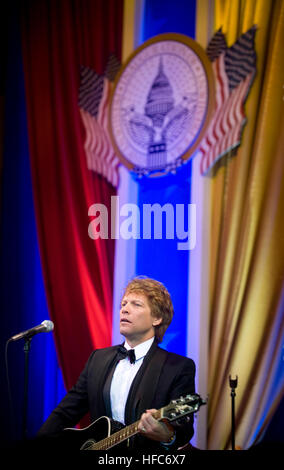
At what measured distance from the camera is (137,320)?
291cm

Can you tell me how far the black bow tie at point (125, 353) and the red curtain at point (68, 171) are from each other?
1.03 m

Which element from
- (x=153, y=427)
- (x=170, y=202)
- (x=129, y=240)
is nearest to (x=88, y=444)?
(x=153, y=427)

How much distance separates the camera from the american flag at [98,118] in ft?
13.8

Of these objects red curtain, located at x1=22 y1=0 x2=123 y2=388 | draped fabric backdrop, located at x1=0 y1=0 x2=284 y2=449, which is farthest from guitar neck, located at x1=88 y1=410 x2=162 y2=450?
red curtain, located at x1=22 y1=0 x2=123 y2=388

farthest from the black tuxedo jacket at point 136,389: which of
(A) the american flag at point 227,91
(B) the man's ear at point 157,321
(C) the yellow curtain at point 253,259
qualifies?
(A) the american flag at point 227,91

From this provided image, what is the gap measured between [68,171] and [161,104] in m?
1.02

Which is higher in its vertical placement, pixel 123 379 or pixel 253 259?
pixel 253 259

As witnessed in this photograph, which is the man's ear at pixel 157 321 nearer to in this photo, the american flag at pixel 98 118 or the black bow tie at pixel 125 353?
the black bow tie at pixel 125 353

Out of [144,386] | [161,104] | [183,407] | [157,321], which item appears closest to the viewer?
[183,407]

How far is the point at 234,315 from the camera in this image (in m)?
3.34

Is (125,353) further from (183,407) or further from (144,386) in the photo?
(183,407)

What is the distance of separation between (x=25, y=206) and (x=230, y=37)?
7.87 ft

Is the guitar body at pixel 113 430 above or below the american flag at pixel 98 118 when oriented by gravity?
below

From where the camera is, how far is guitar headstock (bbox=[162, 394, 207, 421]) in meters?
2.15
